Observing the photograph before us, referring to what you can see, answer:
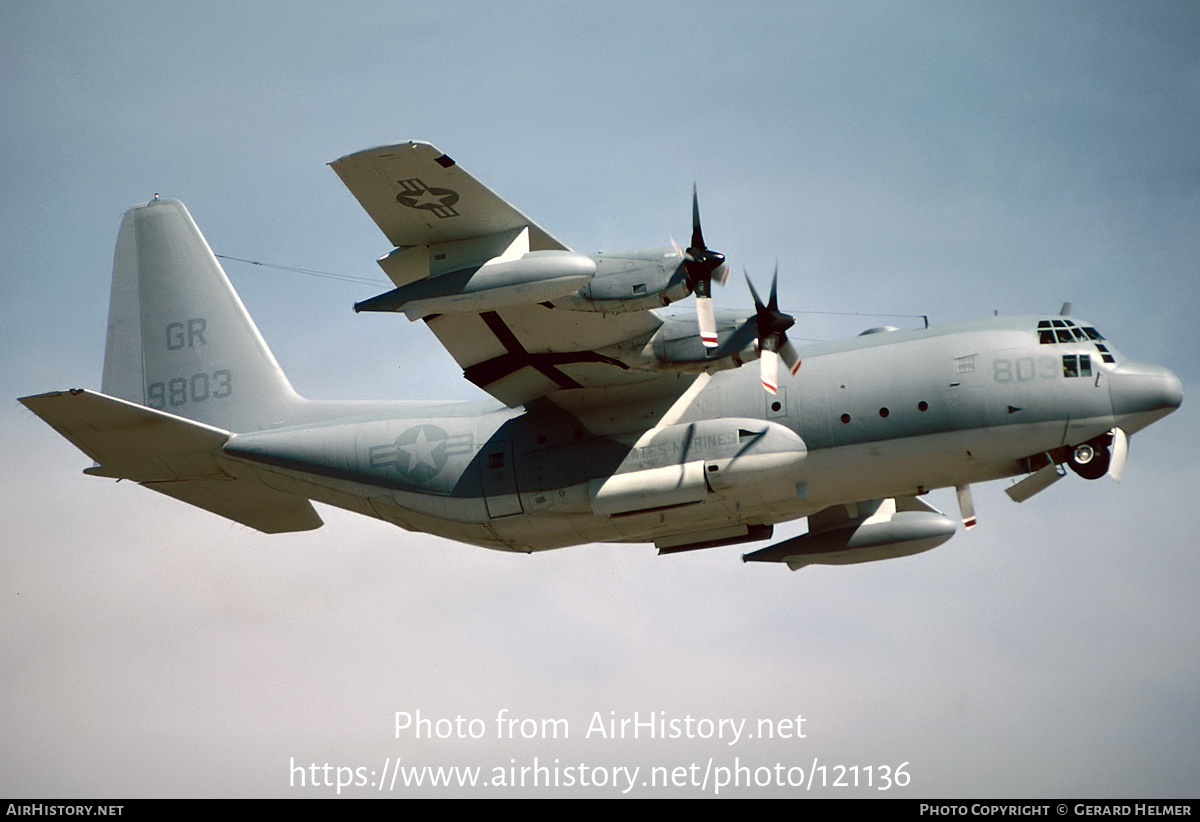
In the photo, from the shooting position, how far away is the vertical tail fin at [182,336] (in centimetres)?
2331

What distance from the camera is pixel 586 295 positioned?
1841cm

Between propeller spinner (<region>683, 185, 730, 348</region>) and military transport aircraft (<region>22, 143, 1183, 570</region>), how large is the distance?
0.12ft

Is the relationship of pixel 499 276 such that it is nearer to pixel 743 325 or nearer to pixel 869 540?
pixel 743 325

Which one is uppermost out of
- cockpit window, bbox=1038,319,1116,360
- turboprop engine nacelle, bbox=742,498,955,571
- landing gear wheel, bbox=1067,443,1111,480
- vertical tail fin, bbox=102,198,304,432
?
vertical tail fin, bbox=102,198,304,432

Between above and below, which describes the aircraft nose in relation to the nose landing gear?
above

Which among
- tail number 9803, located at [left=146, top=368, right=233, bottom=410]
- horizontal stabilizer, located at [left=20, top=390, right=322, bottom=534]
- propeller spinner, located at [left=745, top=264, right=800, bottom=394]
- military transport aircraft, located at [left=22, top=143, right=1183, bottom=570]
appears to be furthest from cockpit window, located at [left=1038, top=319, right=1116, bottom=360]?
tail number 9803, located at [left=146, top=368, right=233, bottom=410]

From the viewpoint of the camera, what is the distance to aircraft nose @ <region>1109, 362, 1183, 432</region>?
19344mm

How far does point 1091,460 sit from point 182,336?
1643 centimetres

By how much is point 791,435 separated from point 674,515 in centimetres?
235

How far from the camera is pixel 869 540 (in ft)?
75.5

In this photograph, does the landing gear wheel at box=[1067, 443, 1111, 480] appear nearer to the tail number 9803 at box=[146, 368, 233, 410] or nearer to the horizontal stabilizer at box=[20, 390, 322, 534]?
the horizontal stabilizer at box=[20, 390, 322, 534]

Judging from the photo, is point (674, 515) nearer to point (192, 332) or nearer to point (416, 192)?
point (416, 192)

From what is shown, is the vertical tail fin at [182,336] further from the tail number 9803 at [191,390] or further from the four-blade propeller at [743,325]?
the four-blade propeller at [743,325]

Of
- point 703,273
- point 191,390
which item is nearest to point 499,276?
point 703,273
